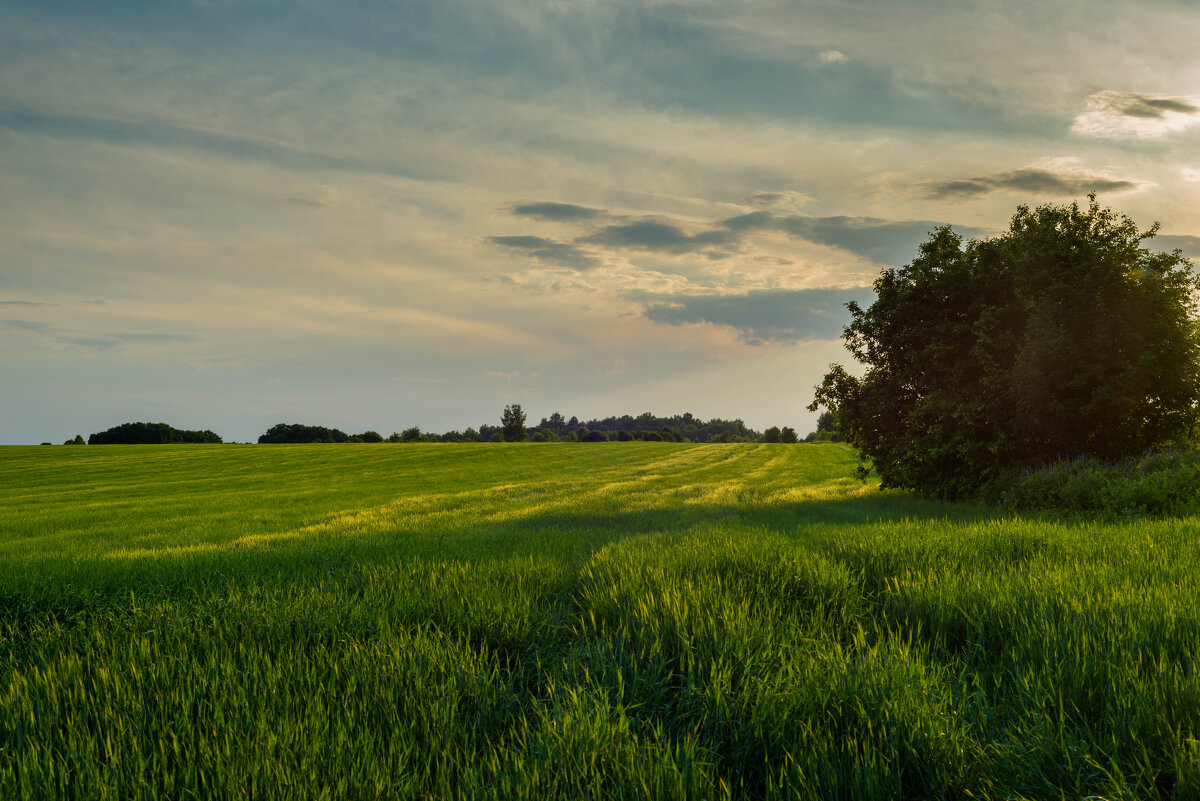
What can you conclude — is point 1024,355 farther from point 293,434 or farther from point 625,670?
point 293,434

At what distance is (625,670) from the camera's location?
4059 millimetres

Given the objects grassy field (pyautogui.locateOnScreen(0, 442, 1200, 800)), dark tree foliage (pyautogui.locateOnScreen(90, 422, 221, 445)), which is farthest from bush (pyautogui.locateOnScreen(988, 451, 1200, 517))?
dark tree foliage (pyautogui.locateOnScreen(90, 422, 221, 445))

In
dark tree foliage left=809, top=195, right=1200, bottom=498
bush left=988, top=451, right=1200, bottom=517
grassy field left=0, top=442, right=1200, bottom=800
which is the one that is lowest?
bush left=988, top=451, right=1200, bottom=517

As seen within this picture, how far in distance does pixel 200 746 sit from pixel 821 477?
3879 cm

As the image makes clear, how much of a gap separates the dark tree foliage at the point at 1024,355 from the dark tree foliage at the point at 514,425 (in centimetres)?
10661

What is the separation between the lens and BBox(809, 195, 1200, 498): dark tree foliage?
16.3 m

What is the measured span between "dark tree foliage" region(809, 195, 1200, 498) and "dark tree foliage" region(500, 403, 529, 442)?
10661 centimetres

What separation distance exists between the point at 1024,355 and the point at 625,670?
1816 cm

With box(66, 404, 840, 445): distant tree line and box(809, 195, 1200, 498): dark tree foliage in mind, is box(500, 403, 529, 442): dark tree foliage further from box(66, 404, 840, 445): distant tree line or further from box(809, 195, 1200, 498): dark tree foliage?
box(809, 195, 1200, 498): dark tree foliage

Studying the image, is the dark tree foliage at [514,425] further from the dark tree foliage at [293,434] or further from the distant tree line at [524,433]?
the dark tree foliage at [293,434]

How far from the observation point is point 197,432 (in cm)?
8425

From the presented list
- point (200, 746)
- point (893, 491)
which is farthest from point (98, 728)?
point (893, 491)

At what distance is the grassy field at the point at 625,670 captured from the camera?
9.12 ft

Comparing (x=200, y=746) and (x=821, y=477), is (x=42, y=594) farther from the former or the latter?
(x=821, y=477)
